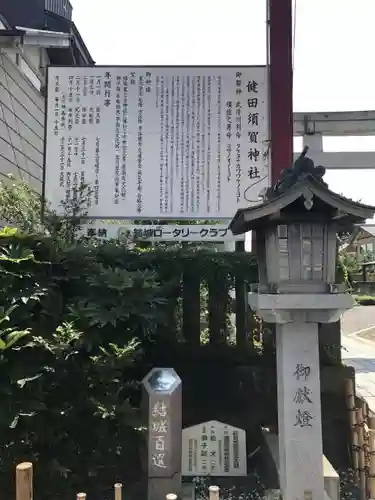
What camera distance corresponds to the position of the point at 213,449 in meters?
4.44

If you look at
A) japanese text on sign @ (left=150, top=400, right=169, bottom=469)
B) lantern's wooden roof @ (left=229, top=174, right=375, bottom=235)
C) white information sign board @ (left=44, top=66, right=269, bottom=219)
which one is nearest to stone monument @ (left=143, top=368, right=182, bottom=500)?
japanese text on sign @ (left=150, top=400, right=169, bottom=469)

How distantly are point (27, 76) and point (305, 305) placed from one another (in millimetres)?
9638

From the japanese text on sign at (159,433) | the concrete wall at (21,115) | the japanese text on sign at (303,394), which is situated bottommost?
the japanese text on sign at (159,433)

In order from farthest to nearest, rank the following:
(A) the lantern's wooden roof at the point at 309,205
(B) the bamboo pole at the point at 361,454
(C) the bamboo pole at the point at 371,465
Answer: (B) the bamboo pole at the point at 361,454 < (C) the bamboo pole at the point at 371,465 < (A) the lantern's wooden roof at the point at 309,205

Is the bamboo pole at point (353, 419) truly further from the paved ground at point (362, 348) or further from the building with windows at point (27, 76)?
the building with windows at point (27, 76)

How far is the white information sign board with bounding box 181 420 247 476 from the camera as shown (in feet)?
14.5

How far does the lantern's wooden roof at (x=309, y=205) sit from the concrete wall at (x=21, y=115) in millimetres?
7064

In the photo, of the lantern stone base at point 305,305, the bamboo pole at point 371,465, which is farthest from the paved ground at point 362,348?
the lantern stone base at point 305,305

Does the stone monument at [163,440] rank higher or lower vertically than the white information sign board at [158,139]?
lower

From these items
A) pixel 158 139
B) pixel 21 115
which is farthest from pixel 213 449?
pixel 21 115

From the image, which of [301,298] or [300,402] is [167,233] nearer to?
[301,298]

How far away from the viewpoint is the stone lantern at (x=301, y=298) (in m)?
3.46

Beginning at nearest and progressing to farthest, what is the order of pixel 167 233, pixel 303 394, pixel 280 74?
pixel 303 394 < pixel 167 233 < pixel 280 74

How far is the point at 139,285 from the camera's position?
4.36m
